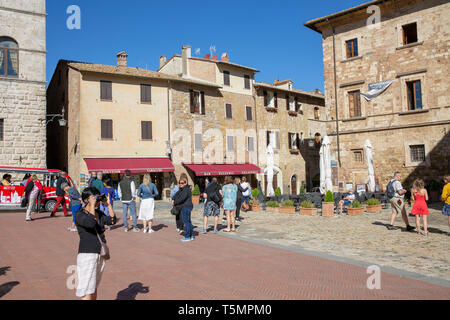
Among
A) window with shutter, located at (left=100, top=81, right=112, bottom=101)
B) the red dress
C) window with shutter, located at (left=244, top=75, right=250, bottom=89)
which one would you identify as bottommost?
the red dress

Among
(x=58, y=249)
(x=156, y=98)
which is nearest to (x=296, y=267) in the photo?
(x=58, y=249)

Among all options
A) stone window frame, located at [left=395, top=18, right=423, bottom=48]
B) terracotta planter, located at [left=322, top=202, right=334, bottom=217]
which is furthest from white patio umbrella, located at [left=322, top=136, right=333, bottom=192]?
stone window frame, located at [left=395, top=18, right=423, bottom=48]

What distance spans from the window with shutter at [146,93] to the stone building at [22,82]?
20.8 ft

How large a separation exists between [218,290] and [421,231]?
7.37m

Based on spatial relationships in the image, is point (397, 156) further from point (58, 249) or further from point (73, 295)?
point (73, 295)

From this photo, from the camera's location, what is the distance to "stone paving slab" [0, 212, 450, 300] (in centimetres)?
507

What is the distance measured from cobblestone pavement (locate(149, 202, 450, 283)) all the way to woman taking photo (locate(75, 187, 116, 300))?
5085mm

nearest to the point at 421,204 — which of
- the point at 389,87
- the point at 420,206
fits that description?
the point at 420,206

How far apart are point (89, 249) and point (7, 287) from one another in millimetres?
2445

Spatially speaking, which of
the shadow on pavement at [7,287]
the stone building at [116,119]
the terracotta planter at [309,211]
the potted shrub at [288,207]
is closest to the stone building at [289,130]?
the stone building at [116,119]

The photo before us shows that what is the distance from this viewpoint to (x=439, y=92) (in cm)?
2086

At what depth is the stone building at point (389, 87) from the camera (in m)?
20.9

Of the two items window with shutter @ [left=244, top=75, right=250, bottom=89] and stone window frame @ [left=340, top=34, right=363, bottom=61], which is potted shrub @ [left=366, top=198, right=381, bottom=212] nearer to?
stone window frame @ [left=340, top=34, right=363, bottom=61]

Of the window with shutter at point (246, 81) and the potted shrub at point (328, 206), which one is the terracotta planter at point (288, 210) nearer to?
the potted shrub at point (328, 206)
